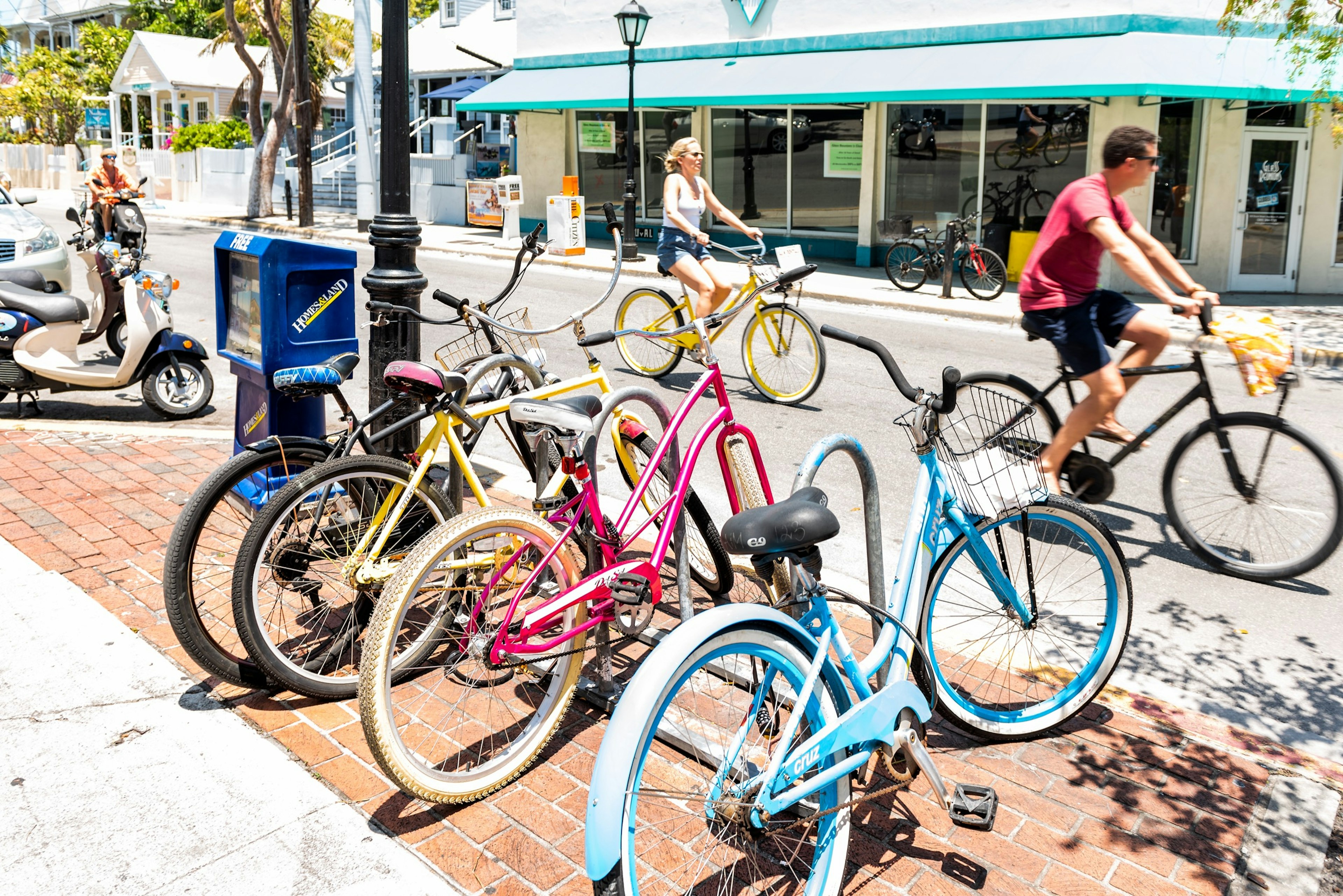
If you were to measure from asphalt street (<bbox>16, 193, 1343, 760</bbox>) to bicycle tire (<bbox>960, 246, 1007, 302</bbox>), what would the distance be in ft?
4.27

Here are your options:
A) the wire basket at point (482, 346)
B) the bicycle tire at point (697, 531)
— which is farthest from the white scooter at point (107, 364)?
the bicycle tire at point (697, 531)

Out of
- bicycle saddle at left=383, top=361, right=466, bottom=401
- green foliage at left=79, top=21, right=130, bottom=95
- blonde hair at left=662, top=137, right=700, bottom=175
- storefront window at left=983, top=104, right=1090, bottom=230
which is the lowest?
bicycle saddle at left=383, top=361, right=466, bottom=401

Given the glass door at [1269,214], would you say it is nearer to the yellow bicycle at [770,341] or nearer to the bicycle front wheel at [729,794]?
the yellow bicycle at [770,341]

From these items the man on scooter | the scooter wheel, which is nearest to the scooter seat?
the scooter wheel

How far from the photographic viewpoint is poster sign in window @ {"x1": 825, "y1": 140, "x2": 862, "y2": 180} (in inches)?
797

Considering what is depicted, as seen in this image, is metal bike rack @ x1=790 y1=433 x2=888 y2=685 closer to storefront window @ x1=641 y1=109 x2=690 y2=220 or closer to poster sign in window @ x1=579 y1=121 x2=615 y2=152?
storefront window @ x1=641 y1=109 x2=690 y2=220

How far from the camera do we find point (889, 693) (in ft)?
9.69

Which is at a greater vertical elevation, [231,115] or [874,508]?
[231,115]

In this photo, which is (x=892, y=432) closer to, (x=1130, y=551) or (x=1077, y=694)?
(x=1130, y=551)

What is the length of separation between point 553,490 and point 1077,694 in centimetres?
194

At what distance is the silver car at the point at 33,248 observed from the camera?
11.1m

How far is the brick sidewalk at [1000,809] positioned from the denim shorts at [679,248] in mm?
5876

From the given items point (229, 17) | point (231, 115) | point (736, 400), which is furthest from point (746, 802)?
point (231, 115)

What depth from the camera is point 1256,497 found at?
18.9ft
